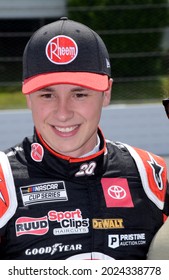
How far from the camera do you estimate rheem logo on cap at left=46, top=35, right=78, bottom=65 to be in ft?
6.97

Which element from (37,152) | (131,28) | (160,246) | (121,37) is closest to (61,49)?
(37,152)

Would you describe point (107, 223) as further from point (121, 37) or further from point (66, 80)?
point (121, 37)

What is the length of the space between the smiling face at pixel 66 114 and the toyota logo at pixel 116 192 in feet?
0.66

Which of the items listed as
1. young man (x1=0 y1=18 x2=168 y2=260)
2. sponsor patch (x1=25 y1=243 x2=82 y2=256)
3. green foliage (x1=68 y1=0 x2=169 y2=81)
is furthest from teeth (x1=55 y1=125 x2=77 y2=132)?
green foliage (x1=68 y1=0 x2=169 y2=81)

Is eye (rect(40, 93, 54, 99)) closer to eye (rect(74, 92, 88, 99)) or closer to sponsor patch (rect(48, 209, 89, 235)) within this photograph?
eye (rect(74, 92, 88, 99))

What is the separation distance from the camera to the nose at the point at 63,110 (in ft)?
6.94

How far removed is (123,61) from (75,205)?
7743mm

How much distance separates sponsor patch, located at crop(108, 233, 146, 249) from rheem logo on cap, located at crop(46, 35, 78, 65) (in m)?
0.66

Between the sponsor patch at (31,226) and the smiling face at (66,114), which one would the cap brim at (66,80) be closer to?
the smiling face at (66,114)

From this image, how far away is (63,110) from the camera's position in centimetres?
212

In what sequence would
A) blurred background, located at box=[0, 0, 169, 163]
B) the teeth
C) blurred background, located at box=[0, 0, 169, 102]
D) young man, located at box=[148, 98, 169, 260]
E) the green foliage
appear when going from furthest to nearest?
the green foliage → blurred background, located at box=[0, 0, 169, 102] → blurred background, located at box=[0, 0, 169, 163] → the teeth → young man, located at box=[148, 98, 169, 260]
